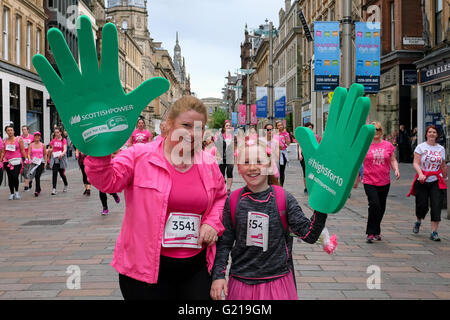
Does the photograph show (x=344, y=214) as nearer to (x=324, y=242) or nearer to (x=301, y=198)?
(x=301, y=198)

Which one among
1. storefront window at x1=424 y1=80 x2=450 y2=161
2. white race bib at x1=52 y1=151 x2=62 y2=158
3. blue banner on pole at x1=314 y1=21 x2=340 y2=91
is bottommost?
white race bib at x1=52 y1=151 x2=62 y2=158

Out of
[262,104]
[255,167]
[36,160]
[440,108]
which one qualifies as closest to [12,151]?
[36,160]

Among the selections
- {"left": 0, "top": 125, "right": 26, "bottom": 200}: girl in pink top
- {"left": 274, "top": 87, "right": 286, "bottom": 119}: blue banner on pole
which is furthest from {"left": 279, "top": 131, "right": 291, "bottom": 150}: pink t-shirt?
{"left": 274, "top": 87, "right": 286, "bottom": 119}: blue banner on pole

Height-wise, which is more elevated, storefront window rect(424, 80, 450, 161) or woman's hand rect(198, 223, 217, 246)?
storefront window rect(424, 80, 450, 161)

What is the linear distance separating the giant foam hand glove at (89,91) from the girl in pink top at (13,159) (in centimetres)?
1140

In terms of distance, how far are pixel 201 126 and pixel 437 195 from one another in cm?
610

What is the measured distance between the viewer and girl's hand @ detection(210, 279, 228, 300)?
257cm

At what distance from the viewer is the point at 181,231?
8.29 feet

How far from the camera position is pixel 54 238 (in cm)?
742

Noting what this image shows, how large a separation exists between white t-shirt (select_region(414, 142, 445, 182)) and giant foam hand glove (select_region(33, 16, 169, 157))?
636 cm

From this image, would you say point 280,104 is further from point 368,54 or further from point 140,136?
point 140,136

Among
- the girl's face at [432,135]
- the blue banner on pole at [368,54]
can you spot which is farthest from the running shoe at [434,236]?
the blue banner on pole at [368,54]

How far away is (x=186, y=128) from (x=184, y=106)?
11cm

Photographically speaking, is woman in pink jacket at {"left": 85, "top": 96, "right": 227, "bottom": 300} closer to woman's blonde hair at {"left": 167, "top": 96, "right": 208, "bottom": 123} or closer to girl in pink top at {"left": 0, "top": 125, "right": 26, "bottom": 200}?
woman's blonde hair at {"left": 167, "top": 96, "right": 208, "bottom": 123}
